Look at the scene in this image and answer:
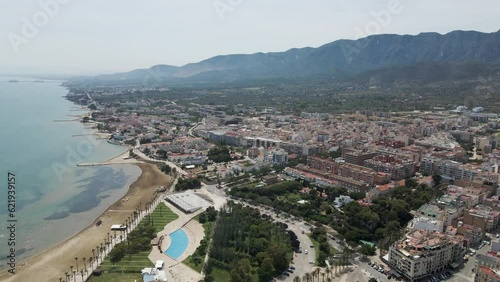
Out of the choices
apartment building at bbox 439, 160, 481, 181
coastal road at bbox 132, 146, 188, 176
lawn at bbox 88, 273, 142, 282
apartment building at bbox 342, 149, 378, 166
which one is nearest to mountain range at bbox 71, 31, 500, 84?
apartment building at bbox 342, 149, 378, 166

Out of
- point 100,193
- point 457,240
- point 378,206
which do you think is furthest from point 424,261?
point 100,193

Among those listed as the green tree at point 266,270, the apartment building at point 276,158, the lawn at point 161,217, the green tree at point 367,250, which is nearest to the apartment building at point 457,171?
the apartment building at point 276,158

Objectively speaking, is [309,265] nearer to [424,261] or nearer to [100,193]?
[424,261]

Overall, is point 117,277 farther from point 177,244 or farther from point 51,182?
point 51,182

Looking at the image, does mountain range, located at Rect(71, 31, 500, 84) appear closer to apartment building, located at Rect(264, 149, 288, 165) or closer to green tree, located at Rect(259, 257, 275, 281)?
apartment building, located at Rect(264, 149, 288, 165)

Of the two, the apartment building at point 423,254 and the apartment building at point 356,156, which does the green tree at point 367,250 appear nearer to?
the apartment building at point 423,254

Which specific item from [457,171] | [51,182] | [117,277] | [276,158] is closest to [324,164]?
[276,158]
